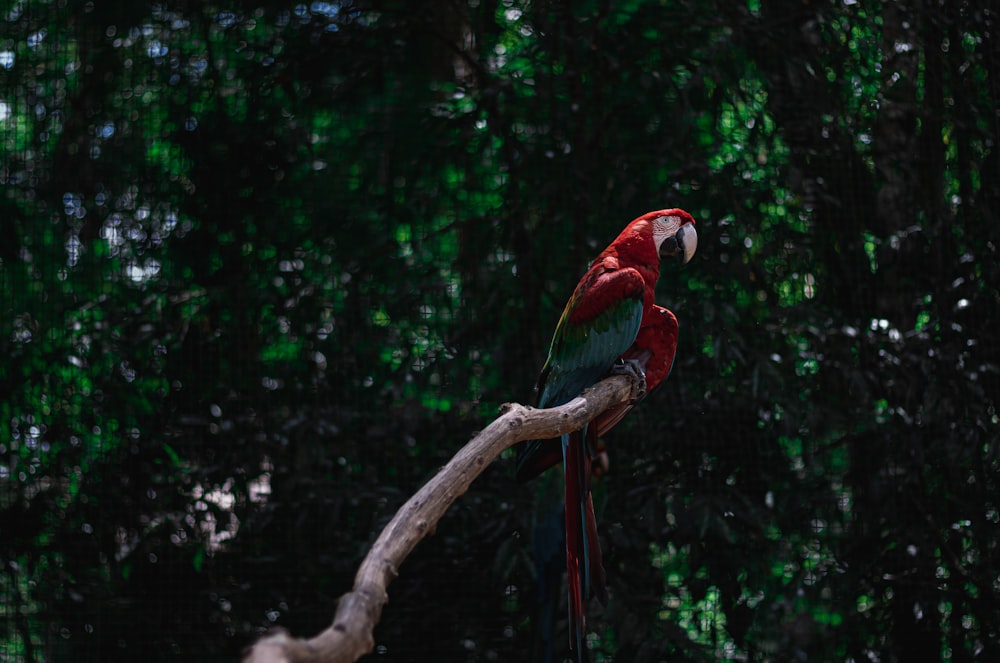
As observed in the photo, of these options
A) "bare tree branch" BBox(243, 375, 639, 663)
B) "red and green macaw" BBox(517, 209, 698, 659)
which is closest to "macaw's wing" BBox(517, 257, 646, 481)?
"red and green macaw" BBox(517, 209, 698, 659)

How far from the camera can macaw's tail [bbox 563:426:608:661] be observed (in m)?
1.06

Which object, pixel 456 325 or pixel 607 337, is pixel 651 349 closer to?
pixel 607 337

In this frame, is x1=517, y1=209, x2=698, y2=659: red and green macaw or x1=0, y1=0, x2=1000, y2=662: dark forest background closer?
x1=517, y1=209, x2=698, y2=659: red and green macaw

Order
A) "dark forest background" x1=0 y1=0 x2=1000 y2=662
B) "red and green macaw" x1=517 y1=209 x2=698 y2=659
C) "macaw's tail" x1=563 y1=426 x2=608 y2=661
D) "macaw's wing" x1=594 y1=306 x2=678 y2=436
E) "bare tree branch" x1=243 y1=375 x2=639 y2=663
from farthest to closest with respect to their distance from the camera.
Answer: "dark forest background" x1=0 y1=0 x2=1000 y2=662
"macaw's wing" x1=594 y1=306 x2=678 y2=436
"red and green macaw" x1=517 y1=209 x2=698 y2=659
"macaw's tail" x1=563 y1=426 x2=608 y2=661
"bare tree branch" x1=243 y1=375 x2=639 y2=663

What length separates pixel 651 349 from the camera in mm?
1319

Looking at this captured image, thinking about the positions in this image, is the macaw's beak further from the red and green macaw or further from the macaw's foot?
the macaw's foot

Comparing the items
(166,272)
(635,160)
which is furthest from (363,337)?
(635,160)

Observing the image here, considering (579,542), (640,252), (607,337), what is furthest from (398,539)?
(640,252)

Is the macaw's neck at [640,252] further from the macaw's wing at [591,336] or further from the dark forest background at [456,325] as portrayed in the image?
the dark forest background at [456,325]

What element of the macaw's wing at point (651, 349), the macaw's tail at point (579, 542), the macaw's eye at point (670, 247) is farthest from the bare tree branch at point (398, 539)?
the macaw's eye at point (670, 247)

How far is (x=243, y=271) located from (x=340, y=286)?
0.20 metres

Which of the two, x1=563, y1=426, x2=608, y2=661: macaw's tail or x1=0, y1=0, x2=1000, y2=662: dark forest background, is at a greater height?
x1=0, y1=0, x2=1000, y2=662: dark forest background

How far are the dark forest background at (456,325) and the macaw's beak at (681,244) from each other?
0.45 metres

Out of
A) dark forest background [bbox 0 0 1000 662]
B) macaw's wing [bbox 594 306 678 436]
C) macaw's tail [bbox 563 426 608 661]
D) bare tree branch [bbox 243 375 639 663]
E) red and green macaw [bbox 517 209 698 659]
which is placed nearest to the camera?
bare tree branch [bbox 243 375 639 663]
